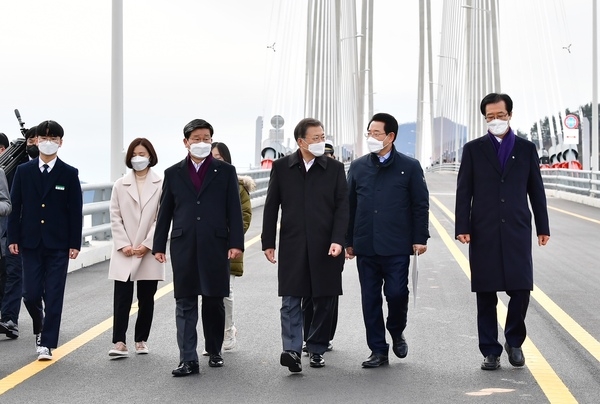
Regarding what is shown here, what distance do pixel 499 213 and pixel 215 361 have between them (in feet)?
7.13

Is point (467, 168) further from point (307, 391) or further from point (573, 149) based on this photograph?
point (573, 149)

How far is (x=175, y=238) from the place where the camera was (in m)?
Result: 8.15

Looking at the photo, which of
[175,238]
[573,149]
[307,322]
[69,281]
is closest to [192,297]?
[175,238]

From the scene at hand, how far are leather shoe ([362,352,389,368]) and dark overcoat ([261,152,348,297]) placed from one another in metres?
0.49

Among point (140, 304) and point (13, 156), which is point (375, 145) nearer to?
point (140, 304)

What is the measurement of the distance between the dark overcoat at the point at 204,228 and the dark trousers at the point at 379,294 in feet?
3.01

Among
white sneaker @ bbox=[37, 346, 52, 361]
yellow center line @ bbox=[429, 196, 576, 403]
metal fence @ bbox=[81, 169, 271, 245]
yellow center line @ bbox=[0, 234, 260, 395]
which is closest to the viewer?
yellow center line @ bbox=[429, 196, 576, 403]

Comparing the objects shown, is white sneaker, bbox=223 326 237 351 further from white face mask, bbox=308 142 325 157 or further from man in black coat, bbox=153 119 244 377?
white face mask, bbox=308 142 325 157

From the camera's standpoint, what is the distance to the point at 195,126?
8.03 metres

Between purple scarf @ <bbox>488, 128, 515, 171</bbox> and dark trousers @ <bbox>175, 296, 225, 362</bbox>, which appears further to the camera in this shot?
purple scarf @ <bbox>488, 128, 515, 171</bbox>

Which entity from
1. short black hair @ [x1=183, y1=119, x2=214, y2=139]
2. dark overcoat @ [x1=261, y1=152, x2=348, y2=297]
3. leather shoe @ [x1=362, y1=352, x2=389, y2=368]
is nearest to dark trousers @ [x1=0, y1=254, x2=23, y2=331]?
short black hair @ [x1=183, y1=119, x2=214, y2=139]

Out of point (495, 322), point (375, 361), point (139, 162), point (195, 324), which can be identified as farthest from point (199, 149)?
point (495, 322)

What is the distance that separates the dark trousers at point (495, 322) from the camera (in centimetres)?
801

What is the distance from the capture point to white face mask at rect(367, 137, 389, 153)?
26.9 ft
